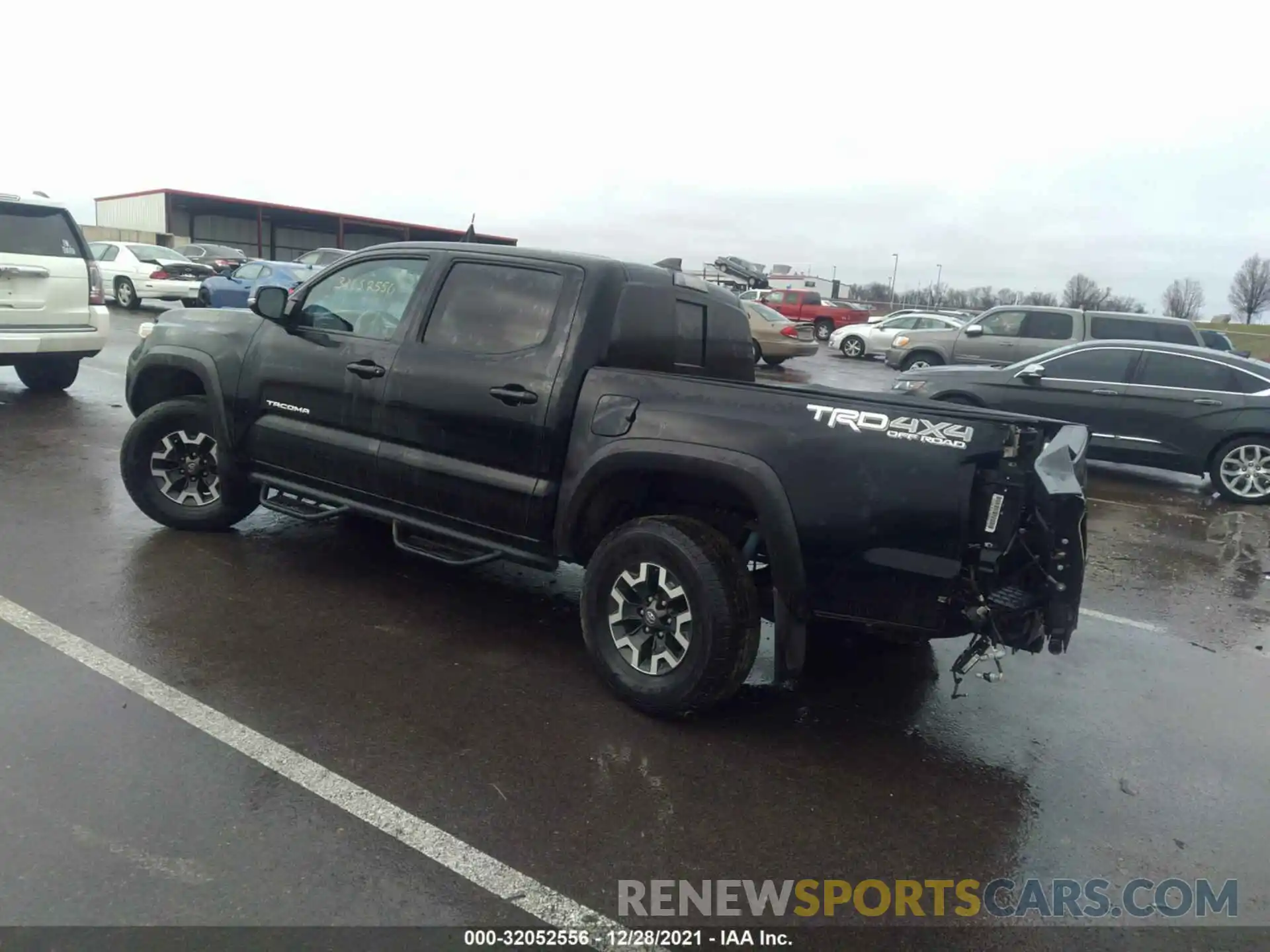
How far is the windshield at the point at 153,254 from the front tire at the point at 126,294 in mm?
656

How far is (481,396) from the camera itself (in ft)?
14.6

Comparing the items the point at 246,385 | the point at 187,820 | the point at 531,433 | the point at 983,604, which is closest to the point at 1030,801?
the point at 983,604

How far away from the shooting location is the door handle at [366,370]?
4.81 metres

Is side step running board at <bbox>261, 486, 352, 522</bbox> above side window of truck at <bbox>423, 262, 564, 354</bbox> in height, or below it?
below

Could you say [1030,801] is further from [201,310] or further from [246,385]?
[201,310]

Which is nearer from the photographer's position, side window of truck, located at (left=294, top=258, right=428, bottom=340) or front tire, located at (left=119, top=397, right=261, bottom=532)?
side window of truck, located at (left=294, top=258, right=428, bottom=340)

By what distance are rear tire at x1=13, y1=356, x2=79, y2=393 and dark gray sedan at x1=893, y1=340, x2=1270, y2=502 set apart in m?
9.75

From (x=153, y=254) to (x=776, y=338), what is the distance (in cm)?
1489

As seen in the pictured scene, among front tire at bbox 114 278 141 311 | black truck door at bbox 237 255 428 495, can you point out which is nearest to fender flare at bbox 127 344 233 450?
black truck door at bbox 237 255 428 495

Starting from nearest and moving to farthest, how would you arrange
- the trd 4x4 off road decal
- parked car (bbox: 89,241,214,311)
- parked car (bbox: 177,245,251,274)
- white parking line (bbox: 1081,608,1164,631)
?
the trd 4x4 off road decal, white parking line (bbox: 1081,608,1164,631), parked car (bbox: 89,241,214,311), parked car (bbox: 177,245,251,274)

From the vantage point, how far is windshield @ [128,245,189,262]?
72.2 ft
